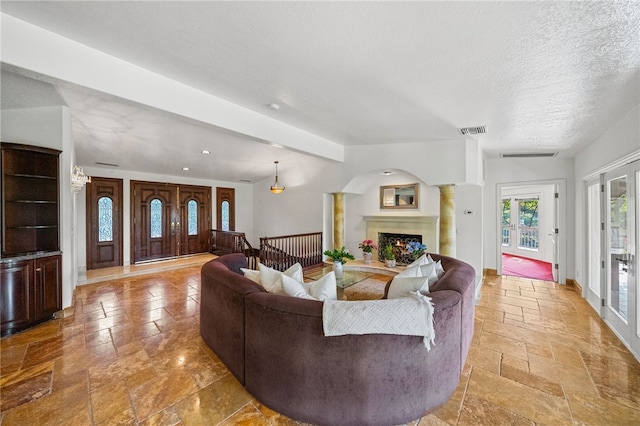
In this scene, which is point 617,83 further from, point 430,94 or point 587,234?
point 587,234

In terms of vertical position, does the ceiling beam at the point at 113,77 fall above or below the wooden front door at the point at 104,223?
above

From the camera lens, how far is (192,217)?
25.3 feet

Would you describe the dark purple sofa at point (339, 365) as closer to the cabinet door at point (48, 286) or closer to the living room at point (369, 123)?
the living room at point (369, 123)

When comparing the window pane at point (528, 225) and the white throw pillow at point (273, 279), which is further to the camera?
the window pane at point (528, 225)

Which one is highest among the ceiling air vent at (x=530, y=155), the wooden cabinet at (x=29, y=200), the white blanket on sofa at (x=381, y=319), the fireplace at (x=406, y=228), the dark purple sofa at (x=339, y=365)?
the ceiling air vent at (x=530, y=155)

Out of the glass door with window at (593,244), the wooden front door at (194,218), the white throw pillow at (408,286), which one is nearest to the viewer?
the white throw pillow at (408,286)

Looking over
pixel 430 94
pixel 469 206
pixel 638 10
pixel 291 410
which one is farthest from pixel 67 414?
pixel 469 206

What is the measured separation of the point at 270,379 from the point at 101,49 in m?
2.94

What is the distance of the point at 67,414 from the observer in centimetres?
182

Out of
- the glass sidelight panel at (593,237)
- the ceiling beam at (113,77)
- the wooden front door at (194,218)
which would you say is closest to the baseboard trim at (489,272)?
the glass sidelight panel at (593,237)

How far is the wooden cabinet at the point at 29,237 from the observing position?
2895 millimetres

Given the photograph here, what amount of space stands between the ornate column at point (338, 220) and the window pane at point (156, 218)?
480 centimetres

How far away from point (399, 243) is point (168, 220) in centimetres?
624

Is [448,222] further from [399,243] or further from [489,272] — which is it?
[489,272]
